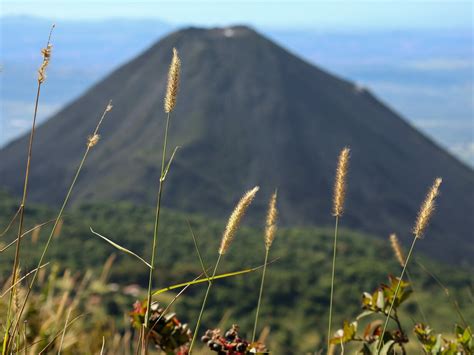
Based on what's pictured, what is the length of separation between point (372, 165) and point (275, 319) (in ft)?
115

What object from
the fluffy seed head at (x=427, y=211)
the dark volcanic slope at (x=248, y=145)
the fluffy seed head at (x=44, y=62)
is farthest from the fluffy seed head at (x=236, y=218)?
the dark volcanic slope at (x=248, y=145)

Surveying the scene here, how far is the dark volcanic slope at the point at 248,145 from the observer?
58406mm

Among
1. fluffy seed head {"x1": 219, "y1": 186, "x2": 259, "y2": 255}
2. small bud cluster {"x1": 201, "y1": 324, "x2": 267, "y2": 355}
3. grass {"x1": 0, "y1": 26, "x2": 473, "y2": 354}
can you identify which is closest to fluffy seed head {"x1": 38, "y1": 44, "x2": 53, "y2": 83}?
grass {"x1": 0, "y1": 26, "x2": 473, "y2": 354}

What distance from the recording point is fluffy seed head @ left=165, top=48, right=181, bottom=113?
1944 millimetres

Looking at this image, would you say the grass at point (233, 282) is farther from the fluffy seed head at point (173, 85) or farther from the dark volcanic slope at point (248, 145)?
the dark volcanic slope at point (248, 145)

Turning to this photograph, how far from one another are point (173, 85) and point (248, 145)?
60085 mm

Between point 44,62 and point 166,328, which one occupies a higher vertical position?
point 44,62

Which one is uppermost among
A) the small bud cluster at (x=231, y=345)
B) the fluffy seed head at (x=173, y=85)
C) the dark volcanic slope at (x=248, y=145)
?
the fluffy seed head at (x=173, y=85)

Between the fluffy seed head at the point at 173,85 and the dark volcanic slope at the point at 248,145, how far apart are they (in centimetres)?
5318

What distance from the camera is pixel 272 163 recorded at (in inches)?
2389

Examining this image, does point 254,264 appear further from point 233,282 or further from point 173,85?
point 173,85

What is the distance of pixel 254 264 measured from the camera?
38.9m

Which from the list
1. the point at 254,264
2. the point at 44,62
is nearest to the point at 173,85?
the point at 44,62

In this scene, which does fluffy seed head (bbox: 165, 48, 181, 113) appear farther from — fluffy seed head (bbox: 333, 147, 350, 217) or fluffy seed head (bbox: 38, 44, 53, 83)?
fluffy seed head (bbox: 333, 147, 350, 217)
